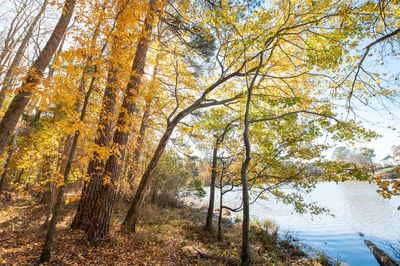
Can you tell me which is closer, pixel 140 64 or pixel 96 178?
pixel 96 178

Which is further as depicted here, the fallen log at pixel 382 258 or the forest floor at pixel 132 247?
the fallen log at pixel 382 258

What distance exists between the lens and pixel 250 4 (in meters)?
4.30

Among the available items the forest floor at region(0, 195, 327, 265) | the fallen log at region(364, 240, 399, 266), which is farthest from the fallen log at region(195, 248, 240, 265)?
the fallen log at region(364, 240, 399, 266)

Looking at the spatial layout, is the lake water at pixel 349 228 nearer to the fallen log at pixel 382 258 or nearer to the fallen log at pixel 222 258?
the fallen log at pixel 382 258

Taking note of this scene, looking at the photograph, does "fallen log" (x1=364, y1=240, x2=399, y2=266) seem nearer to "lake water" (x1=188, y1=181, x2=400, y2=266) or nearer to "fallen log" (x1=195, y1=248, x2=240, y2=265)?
"lake water" (x1=188, y1=181, x2=400, y2=266)

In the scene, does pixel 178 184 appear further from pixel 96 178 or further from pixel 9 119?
pixel 9 119

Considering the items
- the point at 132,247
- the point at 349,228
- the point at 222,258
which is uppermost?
the point at 349,228

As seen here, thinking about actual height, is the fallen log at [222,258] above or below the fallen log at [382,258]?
below

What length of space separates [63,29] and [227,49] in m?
4.32

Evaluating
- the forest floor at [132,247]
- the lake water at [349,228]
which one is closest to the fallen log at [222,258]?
the forest floor at [132,247]

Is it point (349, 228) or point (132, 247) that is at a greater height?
point (349, 228)

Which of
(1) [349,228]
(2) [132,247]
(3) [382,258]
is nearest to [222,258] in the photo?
(2) [132,247]

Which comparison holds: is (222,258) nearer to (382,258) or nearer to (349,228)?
(382,258)

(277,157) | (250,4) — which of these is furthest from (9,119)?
(277,157)
